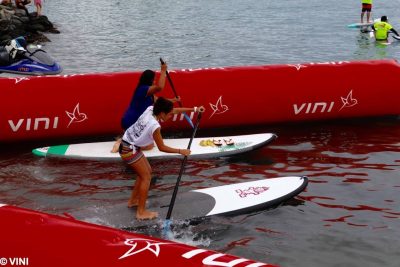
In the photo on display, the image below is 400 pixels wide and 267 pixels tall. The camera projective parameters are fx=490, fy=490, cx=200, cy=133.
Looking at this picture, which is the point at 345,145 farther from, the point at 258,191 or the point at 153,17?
the point at 153,17

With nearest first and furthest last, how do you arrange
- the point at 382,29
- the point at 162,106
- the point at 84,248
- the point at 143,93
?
the point at 84,248 → the point at 162,106 → the point at 143,93 → the point at 382,29

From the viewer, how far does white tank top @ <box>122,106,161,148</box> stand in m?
7.34

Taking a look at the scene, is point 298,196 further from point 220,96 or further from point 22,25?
point 22,25

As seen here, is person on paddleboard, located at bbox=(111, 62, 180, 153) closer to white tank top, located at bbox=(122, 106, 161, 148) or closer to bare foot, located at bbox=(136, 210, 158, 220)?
white tank top, located at bbox=(122, 106, 161, 148)

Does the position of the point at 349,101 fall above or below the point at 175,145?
above

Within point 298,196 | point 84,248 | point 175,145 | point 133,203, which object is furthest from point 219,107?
point 84,248

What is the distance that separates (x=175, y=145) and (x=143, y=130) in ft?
12.8

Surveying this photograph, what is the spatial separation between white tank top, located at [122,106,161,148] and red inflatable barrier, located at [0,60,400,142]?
4068mm

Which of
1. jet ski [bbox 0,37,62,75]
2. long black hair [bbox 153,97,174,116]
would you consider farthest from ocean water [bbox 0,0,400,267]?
jet ski [bbox 0,37,62,75]

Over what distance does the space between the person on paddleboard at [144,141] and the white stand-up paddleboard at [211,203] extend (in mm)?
325

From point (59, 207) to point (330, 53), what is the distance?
19.4 m

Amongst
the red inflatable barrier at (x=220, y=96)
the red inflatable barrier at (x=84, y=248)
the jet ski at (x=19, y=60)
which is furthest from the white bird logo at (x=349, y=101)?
the jet ski at (x=19, y=60)

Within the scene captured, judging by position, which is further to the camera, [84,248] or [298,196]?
[298,196]

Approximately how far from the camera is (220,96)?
1183cm
